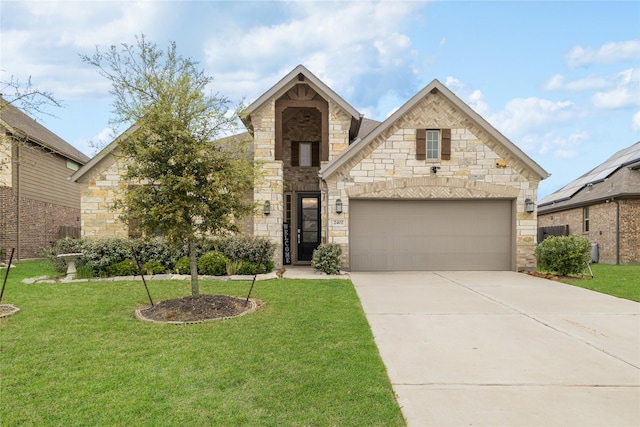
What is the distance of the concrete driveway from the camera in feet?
12.2

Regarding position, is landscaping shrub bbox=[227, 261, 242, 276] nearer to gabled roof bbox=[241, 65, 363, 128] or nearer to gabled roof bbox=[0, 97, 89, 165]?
gabled roof bbox=[241, 65, 363, 128]

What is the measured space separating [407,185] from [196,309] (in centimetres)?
844

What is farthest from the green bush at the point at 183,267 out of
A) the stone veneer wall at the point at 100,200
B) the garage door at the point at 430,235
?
the garage door at the point at 430,235

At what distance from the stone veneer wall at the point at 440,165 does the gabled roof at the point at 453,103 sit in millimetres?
178

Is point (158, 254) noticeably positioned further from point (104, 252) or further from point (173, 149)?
point (173, 149)

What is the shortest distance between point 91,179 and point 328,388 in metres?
13.6

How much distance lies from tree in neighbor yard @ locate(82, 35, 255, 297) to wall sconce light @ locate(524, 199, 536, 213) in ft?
32.9

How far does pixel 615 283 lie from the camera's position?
469 inches

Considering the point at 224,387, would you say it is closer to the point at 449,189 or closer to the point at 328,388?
the point at 328,388

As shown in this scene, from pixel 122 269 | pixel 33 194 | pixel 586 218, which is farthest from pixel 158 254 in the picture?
pixel 586 218

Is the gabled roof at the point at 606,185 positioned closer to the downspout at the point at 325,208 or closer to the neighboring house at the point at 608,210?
the neighboring house at the point at 608,210

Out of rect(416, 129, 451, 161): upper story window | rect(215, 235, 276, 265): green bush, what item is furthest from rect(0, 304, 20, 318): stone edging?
rect(416, 129, 451, 161): upper story window

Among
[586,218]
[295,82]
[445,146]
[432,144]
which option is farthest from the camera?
[586,218]

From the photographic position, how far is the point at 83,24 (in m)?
11.9
